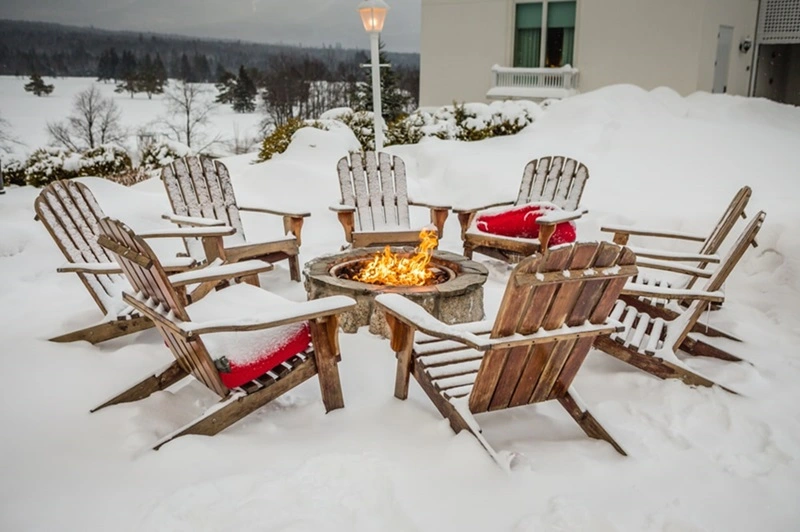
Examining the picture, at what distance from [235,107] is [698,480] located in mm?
27042

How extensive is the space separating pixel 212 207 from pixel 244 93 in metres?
23.6

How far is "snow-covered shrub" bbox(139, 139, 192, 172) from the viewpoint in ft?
33.1

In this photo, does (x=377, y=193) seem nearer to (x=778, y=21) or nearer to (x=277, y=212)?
(x=277, y=212)

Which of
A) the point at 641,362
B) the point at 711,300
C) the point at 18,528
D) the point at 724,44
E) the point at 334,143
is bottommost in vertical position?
the point at 18,528

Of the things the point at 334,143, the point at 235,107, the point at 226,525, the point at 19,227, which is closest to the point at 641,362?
the point at 226,525

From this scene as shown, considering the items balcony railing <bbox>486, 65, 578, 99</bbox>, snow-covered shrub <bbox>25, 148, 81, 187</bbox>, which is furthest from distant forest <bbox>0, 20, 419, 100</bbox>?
balcony railing <bbox>486, 65, 578, 99</bbox>

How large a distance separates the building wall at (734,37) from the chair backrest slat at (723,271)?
10.0 meters

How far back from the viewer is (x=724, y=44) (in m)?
11.9

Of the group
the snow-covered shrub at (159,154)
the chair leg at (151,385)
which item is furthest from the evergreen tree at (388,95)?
the chair leg at (151,385)

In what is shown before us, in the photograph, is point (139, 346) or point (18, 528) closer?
point (18, 528)

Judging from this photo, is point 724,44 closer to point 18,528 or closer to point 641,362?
point 641,362

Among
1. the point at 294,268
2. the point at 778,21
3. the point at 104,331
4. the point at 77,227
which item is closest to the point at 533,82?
the point at 778,21

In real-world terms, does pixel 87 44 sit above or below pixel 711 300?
above

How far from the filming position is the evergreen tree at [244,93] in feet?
85.0
